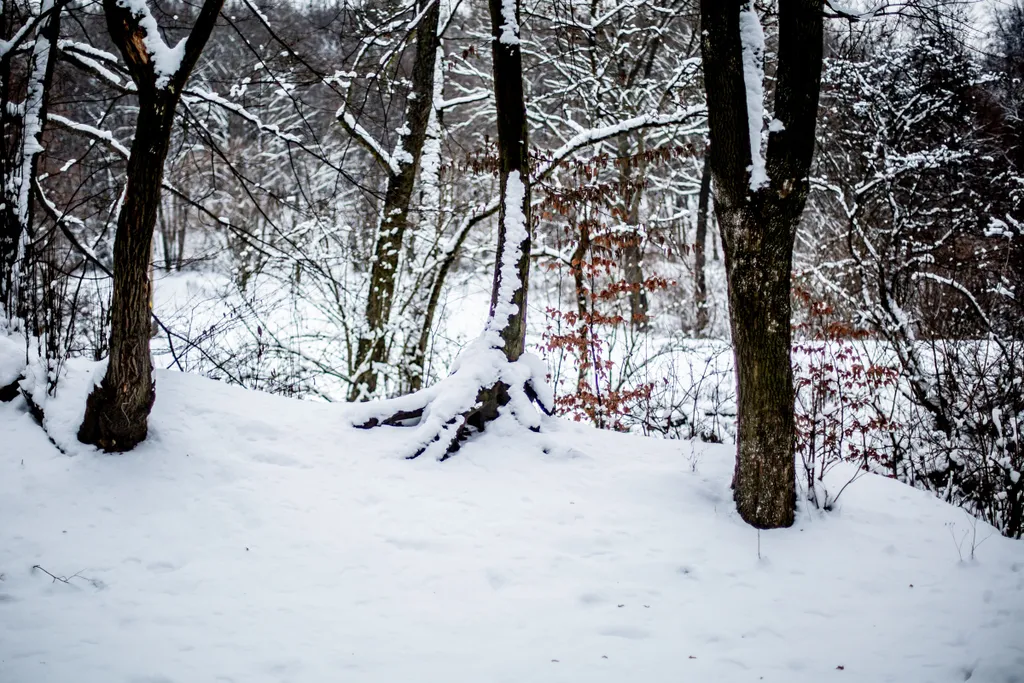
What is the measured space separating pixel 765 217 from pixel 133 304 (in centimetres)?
447

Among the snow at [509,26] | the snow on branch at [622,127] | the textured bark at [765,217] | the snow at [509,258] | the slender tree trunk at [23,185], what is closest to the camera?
the textured bark at [765,217]

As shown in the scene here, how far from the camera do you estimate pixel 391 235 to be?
8.64 meters

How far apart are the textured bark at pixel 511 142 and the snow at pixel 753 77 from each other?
213 cm

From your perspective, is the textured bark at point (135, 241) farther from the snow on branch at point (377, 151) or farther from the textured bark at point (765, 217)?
the snow on branch at point (377, 151)

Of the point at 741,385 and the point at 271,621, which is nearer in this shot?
the point at 271,621

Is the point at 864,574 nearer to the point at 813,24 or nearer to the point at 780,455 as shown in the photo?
the point at 780,455

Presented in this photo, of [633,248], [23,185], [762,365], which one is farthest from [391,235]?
[762,365]

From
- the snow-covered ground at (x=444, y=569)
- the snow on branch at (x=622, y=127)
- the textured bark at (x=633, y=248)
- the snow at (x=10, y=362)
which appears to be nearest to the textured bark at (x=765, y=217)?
the snow-covered ground at (x=444, y=569)

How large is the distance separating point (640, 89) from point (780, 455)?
10943 millimetres

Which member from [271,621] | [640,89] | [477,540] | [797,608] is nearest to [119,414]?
[271,621]

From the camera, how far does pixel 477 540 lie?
4.10m

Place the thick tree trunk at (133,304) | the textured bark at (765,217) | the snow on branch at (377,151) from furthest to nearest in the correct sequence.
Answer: the snow on branch at (377,151)
the thick tree trunk at (133,304)
the textured bark at (765,217)

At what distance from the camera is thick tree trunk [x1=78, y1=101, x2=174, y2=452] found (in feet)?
13.4

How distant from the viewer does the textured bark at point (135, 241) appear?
13.1 feet
